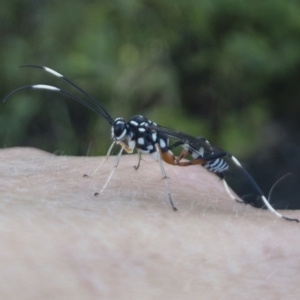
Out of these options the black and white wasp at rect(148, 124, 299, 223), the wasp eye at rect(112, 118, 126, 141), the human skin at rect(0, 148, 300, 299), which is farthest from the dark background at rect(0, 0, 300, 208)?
the human skin at rect(0, 148, 300, 299)

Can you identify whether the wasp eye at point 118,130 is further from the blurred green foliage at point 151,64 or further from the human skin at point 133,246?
the blurred green foliage at point 151,64

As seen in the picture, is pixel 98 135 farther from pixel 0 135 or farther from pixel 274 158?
pixel 274 158

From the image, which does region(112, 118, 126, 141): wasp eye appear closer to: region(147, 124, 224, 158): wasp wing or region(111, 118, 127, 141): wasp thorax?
region(111, 118, 127, 141): wasp thorax

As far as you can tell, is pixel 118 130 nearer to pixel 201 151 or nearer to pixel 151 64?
pixel 201 151

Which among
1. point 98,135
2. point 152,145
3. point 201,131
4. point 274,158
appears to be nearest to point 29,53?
point 98,135

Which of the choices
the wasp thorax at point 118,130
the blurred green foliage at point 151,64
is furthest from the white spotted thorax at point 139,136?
the blurred green foliage at point 151,64
